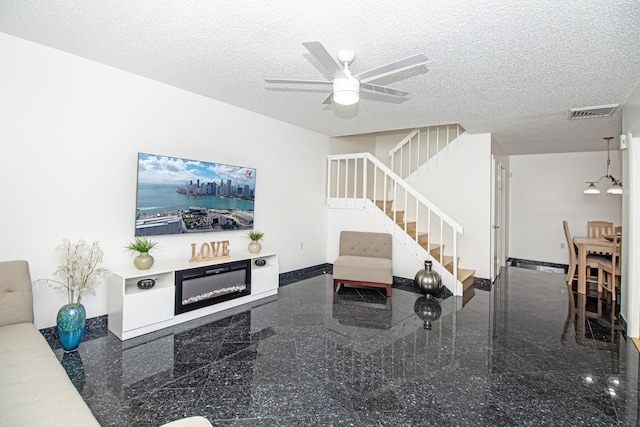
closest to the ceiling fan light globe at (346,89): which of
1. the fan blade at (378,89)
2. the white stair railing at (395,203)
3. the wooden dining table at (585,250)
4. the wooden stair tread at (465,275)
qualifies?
the fan blade at (378,89)

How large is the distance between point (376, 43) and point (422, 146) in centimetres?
417

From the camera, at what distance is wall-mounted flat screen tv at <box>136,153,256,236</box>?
3.46 metres

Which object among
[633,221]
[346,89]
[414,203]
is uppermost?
[346,89]

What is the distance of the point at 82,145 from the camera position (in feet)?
10.0

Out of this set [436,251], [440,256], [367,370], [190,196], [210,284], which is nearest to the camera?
[367,370]

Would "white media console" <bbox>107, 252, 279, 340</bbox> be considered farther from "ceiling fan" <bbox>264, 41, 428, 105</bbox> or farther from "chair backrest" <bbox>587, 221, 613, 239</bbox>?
"chair backrest" <bbox>587, 221, 613, 239</bbox>

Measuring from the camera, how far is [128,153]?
3381mm

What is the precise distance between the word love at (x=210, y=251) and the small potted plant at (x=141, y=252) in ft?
1.70

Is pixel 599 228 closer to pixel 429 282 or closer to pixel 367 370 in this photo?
pixel 429 282

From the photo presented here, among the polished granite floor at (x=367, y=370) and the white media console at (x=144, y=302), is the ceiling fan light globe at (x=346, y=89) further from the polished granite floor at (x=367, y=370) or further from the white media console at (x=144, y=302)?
the white media console at (x=144, y=302)

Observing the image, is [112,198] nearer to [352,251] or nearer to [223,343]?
[223,343]

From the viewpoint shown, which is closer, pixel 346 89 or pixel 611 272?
pixel 346 89

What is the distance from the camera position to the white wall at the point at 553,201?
22.8 feet

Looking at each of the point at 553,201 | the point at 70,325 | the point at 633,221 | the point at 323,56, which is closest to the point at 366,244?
the point at 633,221
